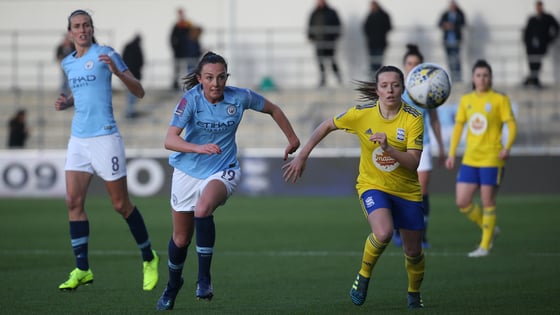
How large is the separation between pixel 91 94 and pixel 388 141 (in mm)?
3006

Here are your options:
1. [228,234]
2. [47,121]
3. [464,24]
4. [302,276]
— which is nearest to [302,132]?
[464,24]

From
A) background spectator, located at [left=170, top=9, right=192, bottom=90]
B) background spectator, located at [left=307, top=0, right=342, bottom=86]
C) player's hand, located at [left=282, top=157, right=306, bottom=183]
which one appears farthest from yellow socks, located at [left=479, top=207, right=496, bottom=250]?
background spectator, located at [left=170, top=9, right=192, bottom=90]

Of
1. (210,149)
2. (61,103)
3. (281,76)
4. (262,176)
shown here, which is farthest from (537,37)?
(210,149)

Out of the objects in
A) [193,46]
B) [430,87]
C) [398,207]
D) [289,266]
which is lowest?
[289,266]

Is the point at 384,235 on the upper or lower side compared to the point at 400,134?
lower

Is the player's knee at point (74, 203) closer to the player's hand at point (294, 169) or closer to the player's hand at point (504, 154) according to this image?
the player's hand at point (294, 169)

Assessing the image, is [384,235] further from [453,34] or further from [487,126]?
[453,34]

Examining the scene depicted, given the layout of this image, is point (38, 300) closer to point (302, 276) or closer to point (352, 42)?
point (302, 276)

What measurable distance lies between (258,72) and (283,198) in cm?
657

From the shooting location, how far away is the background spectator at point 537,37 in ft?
86.6

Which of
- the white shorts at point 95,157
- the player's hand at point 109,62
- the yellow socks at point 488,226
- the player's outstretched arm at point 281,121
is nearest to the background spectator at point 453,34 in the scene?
the yellow socks at point 488,226

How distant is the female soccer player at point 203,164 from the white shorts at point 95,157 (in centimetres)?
137

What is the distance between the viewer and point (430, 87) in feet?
32.8

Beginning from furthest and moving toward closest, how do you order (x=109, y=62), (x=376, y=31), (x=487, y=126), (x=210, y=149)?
(x=376, y=31)
(x=487, y=126)
(x=109, y=62)
(x=210, y=149)
